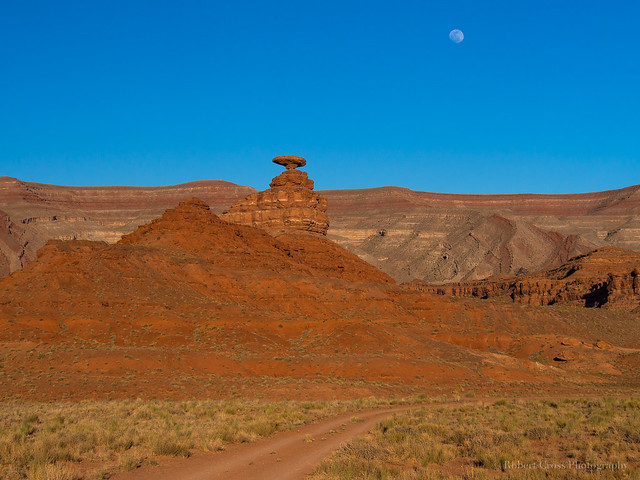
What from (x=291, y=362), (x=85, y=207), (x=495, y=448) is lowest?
(x=291, y=362)

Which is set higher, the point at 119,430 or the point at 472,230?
the point at 472,230

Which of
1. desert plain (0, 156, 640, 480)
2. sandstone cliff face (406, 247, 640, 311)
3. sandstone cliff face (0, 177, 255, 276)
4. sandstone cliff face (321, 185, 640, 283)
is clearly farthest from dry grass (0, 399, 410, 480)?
sandstone cliff face (0, 177, 255, 276)

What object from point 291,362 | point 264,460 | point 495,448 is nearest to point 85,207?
point 291,362

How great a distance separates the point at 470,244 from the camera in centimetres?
13438

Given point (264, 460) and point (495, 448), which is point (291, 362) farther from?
point (495, 448)

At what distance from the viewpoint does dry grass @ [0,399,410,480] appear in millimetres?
11844

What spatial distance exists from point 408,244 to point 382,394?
112 metres

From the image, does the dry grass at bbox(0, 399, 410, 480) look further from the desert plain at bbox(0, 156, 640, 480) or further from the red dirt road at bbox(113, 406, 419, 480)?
the red dirt road at bbox(113, 406, 419, 480)

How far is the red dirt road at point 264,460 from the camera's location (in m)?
11.9

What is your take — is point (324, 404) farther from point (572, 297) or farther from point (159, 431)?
point (572, 297)

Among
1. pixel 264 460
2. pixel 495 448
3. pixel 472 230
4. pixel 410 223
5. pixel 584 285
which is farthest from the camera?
pixel 410 223

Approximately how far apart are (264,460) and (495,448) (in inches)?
177

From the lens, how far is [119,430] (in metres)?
15.4

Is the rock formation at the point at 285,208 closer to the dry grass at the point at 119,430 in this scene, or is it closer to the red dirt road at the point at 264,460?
the dry grass at the point at 119,430
